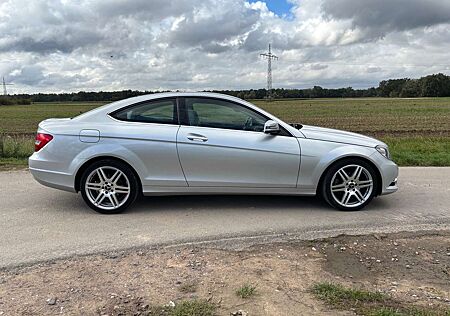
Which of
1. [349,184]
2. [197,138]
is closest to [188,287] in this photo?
[197,138]

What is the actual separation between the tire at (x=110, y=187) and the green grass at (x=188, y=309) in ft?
8.27

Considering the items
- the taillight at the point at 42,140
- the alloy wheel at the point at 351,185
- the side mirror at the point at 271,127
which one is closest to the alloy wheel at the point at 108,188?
the taillight at the point at 42,140

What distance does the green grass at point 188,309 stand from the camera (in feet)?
9.39

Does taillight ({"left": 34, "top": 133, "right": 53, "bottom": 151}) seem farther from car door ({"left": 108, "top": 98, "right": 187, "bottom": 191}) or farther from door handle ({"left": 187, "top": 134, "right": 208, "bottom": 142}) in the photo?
door handle ({"left": 187, "top": 134, "right": 208, "bottom": 142})

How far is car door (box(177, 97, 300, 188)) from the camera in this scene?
5.27 meters

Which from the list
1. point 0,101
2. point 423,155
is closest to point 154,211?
point 423,155

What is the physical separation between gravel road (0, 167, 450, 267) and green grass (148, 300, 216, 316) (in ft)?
4.37

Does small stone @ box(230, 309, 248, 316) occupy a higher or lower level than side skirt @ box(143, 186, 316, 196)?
lower

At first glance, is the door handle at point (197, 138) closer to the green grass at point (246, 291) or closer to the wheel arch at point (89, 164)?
the wheel arch at point (89, 164)

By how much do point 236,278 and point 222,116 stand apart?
2.51 m

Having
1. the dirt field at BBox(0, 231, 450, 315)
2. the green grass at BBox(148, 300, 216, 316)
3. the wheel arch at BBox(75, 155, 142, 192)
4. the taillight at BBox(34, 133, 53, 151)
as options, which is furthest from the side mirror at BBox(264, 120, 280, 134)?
the green grass at BBox(148, 300, 216, 316)

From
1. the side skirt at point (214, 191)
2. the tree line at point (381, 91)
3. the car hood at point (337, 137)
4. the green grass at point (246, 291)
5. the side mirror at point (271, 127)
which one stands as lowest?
the green grass at point (246, 291)

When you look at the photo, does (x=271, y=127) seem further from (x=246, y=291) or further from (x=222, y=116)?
(x=246, y=291)

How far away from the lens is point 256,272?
11.7 feet
